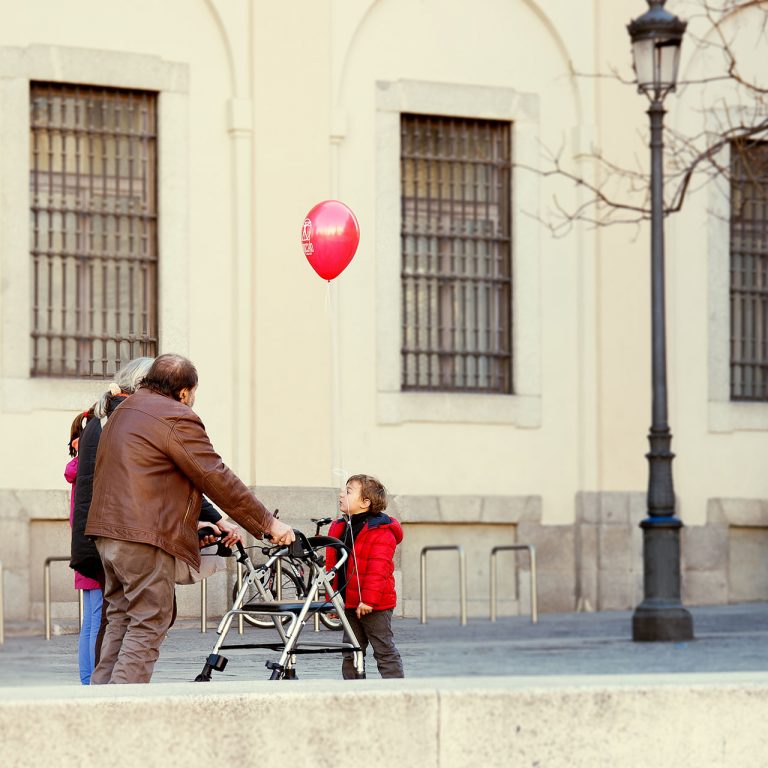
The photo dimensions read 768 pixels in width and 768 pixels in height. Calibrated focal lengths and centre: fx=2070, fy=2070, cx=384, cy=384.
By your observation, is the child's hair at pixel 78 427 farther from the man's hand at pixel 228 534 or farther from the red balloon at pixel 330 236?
the red balloon at pixel 330 236

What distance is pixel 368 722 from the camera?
19.1 feet

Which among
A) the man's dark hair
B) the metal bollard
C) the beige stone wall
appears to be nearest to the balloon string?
the beige stone wall

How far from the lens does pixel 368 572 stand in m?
9.55

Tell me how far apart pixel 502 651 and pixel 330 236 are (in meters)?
4.76

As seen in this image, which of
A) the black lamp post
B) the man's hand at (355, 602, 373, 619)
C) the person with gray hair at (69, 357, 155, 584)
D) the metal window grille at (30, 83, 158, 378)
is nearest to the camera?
the person with gray hair at (69, 357, 155, 584)

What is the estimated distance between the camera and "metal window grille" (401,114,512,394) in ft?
63.8

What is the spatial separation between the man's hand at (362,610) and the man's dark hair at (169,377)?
1571 mm

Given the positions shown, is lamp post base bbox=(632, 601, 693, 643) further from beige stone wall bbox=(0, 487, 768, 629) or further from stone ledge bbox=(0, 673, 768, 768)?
stone ledge bbox=(0, 673, 768, 768)

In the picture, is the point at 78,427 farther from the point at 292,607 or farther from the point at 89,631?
the point at 292,607

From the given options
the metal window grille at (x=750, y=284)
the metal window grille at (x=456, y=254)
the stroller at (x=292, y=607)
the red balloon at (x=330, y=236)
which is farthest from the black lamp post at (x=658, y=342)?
the stroller at (x=292, y=607)

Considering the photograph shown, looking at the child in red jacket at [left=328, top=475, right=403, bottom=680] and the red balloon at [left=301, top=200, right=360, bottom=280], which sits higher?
the red balloon at [left=301, top=200, right=360, bottom=280]

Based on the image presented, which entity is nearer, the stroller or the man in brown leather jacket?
the man in brown leather jacket

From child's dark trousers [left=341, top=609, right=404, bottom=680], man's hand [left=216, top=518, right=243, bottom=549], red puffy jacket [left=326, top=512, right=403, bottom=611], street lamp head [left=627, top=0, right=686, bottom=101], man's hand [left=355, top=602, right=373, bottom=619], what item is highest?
street lamp head [left=627, top=0, right=686, bottom=101]

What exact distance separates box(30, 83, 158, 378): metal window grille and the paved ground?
374cm
